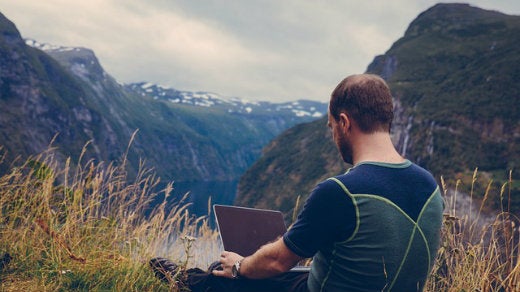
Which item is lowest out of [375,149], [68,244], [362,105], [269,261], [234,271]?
[68,244]

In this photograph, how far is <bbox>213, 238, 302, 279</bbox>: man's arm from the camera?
2568 mm

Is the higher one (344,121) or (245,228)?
(344,121)

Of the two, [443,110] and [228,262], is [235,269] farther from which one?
[443,110]

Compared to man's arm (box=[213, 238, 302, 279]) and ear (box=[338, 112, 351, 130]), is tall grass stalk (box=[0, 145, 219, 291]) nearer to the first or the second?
man's arm (box=[213, 238, 302, 279])

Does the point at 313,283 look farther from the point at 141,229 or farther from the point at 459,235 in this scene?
the point at 141,229

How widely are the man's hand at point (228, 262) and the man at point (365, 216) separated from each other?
276 mm

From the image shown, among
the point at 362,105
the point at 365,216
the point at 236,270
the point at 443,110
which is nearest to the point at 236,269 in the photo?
the point at 236,270

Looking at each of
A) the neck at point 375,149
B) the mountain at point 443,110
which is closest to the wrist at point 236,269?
the neck at point 375,149

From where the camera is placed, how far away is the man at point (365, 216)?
240cm

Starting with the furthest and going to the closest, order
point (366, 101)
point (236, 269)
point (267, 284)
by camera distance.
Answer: point (267, 284) < point (236, 269) < point (366, 101)

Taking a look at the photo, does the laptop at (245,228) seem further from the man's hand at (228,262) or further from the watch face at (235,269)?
the watch face at (235,269)

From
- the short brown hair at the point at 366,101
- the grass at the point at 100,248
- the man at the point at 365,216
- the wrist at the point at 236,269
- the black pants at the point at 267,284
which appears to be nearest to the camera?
the man at the point at 365,216

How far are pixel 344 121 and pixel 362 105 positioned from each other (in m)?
0.14

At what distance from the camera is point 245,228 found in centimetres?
348
